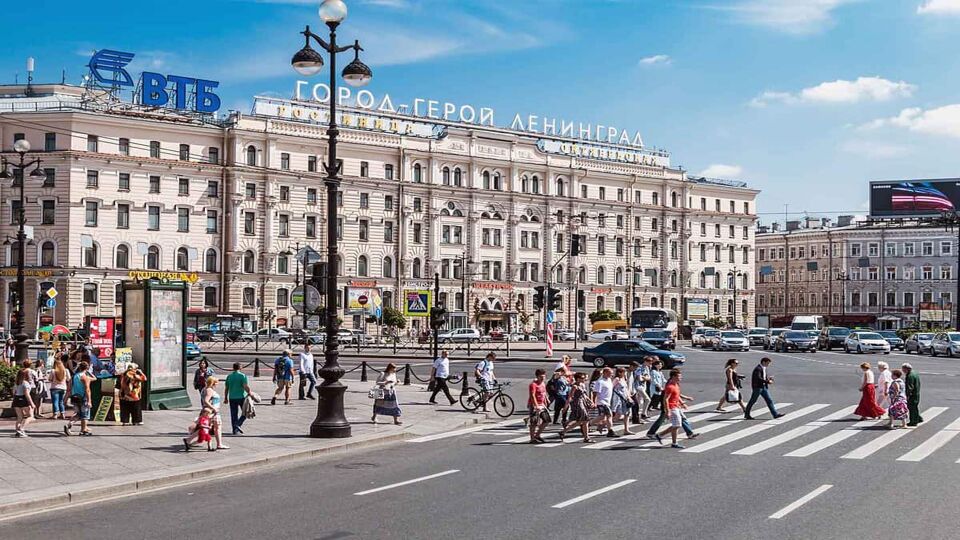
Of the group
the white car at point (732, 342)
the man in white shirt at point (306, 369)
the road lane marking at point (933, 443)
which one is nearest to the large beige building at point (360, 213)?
the white car at point (732, 342)

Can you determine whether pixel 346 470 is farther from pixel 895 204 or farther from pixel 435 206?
pixel 895 204

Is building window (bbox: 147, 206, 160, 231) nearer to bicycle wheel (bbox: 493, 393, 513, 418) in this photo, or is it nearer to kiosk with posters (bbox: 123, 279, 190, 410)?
kiosk with posters (bbox: 123, 279, 190, 410)

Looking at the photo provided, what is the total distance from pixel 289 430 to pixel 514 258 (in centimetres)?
7977

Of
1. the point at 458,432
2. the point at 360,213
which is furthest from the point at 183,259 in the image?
the point at 458,432

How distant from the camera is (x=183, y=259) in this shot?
280 feet

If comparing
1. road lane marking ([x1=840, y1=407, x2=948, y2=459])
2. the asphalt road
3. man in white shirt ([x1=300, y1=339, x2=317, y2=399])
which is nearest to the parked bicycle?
the asphalt road

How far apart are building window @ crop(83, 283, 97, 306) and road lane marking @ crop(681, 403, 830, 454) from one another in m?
64.4

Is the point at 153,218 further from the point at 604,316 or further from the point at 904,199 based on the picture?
the point at 904,199

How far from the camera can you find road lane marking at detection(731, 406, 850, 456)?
1961 centimetres

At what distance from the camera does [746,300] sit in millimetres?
119875

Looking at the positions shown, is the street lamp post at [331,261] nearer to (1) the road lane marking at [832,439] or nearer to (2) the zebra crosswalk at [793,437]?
(2) the zebra crosswalk at [793,437]

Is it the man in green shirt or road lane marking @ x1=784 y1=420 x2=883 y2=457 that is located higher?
the man in green shirt

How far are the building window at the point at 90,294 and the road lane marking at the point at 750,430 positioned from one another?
6445 cm

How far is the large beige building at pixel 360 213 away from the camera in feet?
263
